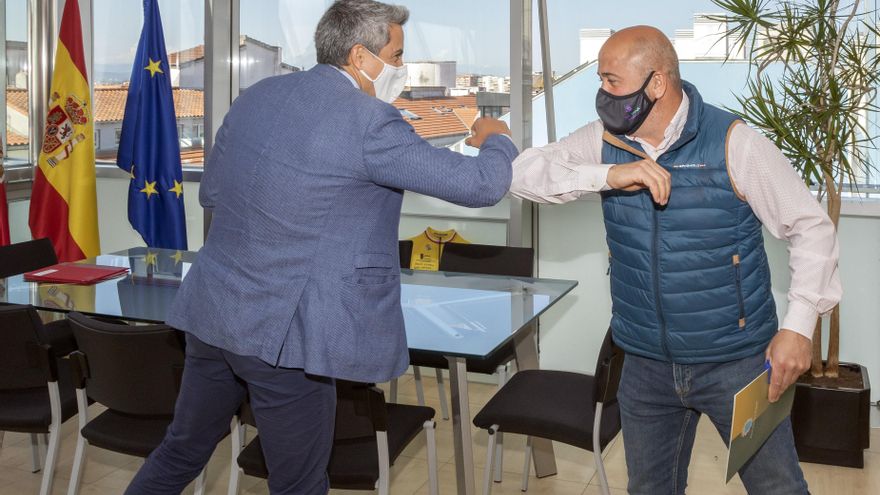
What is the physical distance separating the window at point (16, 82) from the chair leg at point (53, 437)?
313 centimetres

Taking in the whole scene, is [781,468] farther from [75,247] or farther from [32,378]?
[75,247]

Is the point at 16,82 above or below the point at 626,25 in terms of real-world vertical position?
below

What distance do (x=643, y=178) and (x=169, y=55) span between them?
4.37m

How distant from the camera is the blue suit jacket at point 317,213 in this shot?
2.16 metres

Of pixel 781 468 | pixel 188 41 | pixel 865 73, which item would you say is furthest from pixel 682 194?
pixel 188 41

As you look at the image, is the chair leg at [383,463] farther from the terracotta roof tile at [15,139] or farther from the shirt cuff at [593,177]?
the terracotta roof tile at [15,139]

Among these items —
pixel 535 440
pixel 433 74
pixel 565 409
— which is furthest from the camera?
pixel 433 74

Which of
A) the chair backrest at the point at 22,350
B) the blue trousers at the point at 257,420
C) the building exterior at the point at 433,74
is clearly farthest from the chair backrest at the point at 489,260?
the blue trousers at the point at 257,420

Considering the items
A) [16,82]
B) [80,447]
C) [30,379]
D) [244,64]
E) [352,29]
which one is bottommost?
[80,447]

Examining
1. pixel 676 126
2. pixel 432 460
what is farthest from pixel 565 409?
pixel 676 126

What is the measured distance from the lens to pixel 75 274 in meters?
3.88

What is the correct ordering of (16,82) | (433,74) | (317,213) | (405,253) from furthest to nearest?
(16,82) < (433,74) < (405,253) < (317,213)

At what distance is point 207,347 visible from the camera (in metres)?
2.37

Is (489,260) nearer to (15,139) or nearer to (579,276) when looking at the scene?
(579,276)
